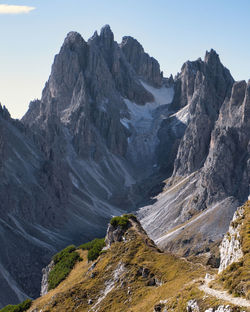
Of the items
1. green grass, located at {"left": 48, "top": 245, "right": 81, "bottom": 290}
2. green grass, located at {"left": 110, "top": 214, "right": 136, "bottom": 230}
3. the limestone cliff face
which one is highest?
green grass, located at {"left": 110, "top": 214, "right": 136, "bottom": 230}

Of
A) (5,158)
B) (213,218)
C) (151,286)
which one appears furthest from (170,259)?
(5,158)

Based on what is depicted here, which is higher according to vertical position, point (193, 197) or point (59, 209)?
point (59, 209)

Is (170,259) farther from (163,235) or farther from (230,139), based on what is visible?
(230,139)

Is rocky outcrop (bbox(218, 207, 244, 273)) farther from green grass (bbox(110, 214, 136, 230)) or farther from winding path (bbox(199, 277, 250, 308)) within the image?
green grass (bbox(110, 214, 136, 230))

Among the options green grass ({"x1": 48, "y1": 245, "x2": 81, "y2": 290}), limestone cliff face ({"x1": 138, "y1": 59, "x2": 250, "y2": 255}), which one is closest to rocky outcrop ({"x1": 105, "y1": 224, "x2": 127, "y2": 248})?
green grass ({"x1": 48, "y1": 245, "x2": 81, "y2": 290})

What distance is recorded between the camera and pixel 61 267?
75.4 m

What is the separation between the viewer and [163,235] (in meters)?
170

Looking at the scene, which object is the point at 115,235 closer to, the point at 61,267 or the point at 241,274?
the point at 61,267

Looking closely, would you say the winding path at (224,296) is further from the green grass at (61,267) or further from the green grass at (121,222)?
the green grass at (61,267)

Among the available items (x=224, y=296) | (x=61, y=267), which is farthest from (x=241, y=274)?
(x=61, y=267)

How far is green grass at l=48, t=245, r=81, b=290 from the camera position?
71438 millimetres

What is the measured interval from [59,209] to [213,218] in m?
59.6

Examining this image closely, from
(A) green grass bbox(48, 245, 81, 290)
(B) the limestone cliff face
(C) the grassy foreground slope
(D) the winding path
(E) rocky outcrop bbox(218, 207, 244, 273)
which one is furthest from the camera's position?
(B) the limestone cliff face

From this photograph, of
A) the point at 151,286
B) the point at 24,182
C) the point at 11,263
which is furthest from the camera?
the point at 24,182
